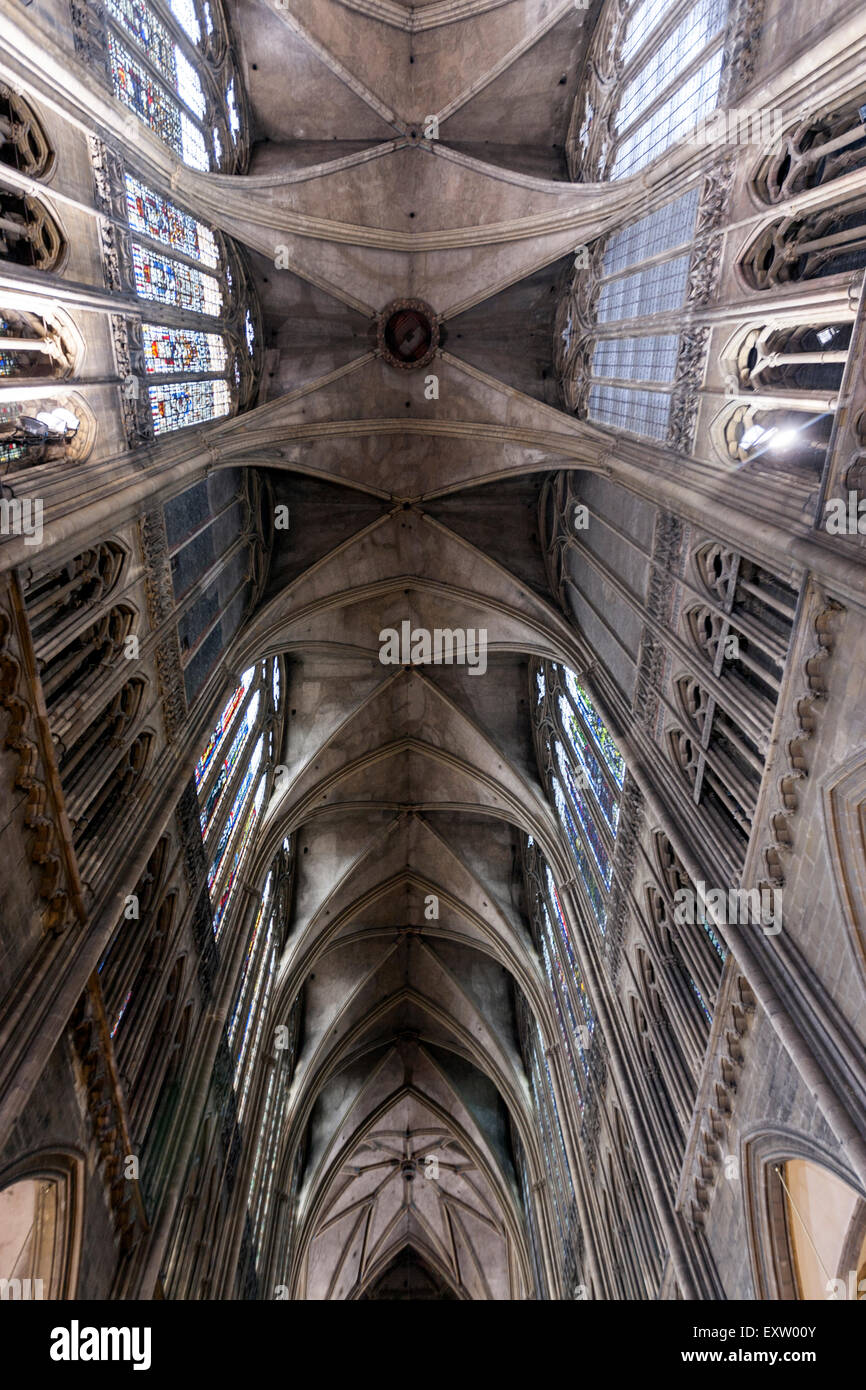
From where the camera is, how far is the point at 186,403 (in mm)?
12617

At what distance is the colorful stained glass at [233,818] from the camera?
1404 cm

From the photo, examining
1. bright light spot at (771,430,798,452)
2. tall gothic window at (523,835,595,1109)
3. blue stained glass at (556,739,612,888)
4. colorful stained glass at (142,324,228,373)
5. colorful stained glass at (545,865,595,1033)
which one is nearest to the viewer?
bright light spot at (771,430,798,452)

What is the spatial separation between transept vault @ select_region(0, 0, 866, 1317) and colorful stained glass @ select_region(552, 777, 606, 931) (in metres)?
0.18

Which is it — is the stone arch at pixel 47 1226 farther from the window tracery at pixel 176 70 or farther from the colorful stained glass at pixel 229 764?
the window tracery at pixel 176 70

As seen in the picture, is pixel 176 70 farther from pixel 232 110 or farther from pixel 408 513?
pixel 408 513

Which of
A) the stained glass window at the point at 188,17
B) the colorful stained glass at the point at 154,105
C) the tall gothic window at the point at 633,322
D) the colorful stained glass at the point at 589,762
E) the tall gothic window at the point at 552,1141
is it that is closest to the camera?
the colorful stained glass at the point at 154,105

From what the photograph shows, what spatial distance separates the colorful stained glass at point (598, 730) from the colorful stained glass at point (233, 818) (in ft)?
25.8

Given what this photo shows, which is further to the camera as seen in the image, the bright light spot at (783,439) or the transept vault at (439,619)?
the bright light spot at (783,439)

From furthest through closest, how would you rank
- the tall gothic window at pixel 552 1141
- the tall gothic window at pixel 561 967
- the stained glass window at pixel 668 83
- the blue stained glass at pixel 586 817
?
the tall gothic window at pixel 552 1141 → the tall gothic window at pixel 561 967 → the blue stained glass at pixel 586 817 → the stained glass window at pixel 668 83

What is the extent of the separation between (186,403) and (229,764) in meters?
7.26

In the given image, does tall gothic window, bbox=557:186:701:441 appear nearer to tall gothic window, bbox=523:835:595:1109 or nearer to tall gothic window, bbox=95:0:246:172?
tall gothic window, bbox=95:0:246:172

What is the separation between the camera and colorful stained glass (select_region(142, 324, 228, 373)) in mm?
10969

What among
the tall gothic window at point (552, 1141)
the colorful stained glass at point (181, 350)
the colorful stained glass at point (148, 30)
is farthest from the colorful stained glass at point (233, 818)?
the colorful stained glass at point (148, 30)

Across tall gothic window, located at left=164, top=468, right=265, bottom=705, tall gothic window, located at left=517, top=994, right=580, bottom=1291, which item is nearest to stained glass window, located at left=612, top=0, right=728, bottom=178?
tall gothic window, located at left=164, top=468, right=265, bottom=705
